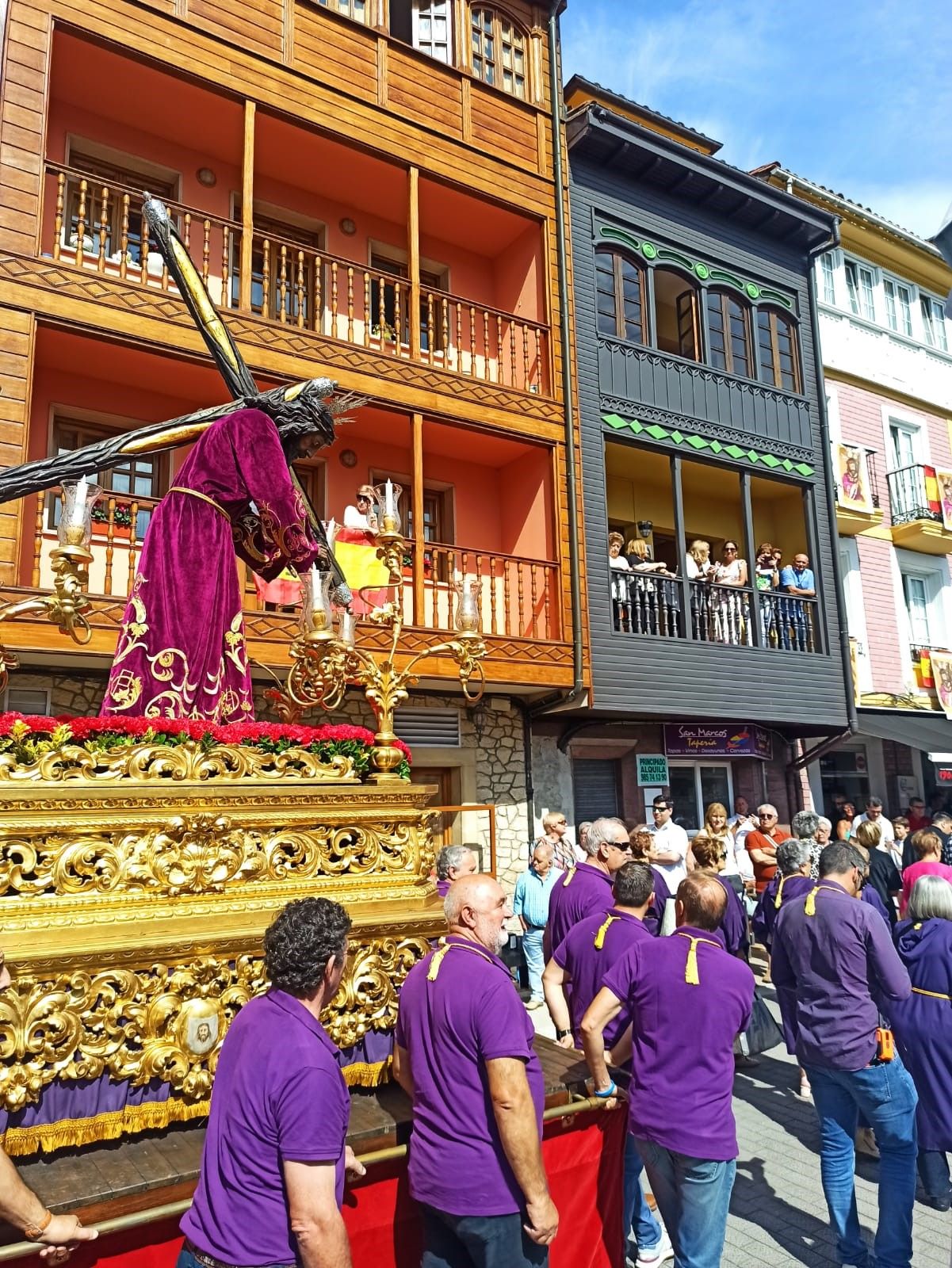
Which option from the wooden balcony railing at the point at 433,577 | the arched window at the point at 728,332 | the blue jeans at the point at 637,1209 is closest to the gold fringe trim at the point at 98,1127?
the blue jeans at the point at 637,1209

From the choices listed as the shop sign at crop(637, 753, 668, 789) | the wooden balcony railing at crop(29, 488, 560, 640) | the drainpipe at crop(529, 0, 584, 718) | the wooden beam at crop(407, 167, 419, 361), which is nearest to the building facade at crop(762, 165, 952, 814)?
the shop sign at crop(637, 753, 668, 789)

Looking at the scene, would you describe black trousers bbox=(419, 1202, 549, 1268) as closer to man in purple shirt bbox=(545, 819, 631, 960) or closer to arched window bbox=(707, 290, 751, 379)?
man in purple shirt bbox=(545, 819, 631, 960)

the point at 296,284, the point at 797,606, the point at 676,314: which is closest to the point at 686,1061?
the point at 296,284

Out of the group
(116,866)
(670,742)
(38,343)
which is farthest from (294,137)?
(116,866)

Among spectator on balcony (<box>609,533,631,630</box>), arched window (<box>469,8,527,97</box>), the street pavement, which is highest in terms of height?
arched window (<box>469,8,527,97</box>)

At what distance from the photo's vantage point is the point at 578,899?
5051 mm

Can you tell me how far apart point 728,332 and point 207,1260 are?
14.5 metres

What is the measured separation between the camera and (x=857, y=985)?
4168mm

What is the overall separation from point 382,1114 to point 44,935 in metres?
1.31

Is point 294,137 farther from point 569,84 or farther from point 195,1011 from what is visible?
point 195,1011

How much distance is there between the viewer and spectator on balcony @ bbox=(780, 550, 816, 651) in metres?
13.9

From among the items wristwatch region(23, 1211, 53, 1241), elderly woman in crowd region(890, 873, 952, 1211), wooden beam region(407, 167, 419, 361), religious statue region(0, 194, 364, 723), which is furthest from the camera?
wooden beam region(407, 167, 419, 361)

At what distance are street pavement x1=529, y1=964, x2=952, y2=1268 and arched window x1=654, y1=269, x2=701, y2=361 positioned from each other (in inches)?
417

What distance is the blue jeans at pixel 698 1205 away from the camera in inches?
128
